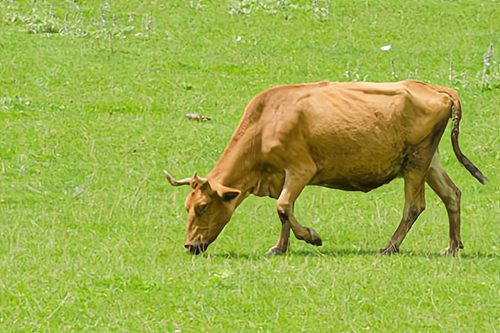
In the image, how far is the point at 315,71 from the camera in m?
22.2

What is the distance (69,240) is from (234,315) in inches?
146

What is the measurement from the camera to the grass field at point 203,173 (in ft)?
32.8

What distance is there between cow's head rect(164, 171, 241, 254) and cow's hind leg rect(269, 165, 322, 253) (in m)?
0.45

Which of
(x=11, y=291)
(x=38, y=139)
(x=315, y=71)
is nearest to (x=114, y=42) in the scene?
(x=315, y=71)

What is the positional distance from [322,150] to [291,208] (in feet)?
2.10

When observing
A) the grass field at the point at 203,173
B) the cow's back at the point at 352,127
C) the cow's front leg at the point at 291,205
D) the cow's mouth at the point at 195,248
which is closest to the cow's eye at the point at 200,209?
the cow's mouth at the point at 195,248

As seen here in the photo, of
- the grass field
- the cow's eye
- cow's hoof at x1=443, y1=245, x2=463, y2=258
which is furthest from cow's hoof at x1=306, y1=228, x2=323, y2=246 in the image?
cow's hoof at x1=443, y1=245, x2=463, y2=258

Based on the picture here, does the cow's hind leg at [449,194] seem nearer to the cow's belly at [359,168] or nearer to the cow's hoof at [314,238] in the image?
the cow's belly at [359,168]

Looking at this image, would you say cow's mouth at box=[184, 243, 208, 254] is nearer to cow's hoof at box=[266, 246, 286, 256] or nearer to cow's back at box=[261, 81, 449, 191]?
cow's hoof at box=[266, 246, 286, 256]

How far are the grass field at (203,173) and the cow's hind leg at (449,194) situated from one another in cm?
20

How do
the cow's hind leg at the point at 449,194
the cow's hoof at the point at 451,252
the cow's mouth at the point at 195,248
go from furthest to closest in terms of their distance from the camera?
the cow's hind leg at the point at 449,194
the cow's mouth at the point at 195,248
the cow's hoof at the point at 451,252

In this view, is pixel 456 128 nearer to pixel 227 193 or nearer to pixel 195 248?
pixel 227 193

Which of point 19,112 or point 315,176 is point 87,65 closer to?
point 19,112

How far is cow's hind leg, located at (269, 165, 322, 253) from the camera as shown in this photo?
12.5 metres
